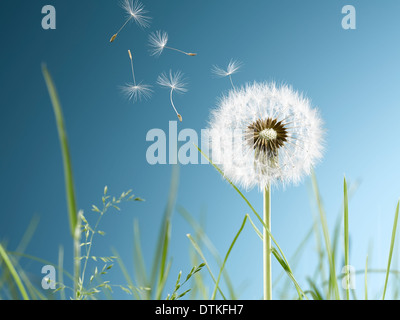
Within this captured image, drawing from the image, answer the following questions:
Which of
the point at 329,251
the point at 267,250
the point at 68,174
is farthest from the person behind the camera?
the point at 329,251

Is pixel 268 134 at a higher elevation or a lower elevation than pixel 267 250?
higher

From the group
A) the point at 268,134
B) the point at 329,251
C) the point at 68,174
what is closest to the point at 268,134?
the point at 268,134

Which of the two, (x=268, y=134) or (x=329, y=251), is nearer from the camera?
(x=329, y=251)

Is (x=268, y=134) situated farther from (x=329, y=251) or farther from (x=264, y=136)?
(x=329, y=251)

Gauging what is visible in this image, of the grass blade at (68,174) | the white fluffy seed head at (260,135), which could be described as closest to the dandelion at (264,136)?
the white fluffy seed head at (260,135)

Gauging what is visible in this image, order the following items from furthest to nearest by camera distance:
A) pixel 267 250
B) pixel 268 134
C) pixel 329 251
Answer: pixel 268 134, pixel 329 251, pixel 267 250

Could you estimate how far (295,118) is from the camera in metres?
1.18

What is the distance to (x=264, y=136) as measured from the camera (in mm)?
1023

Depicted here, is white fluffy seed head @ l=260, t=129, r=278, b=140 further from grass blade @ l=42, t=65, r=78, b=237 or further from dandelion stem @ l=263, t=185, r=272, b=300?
grass blade @ l=42, t=65, r=78, b=237

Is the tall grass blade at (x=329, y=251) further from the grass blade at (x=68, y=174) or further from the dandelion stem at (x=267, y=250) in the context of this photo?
the grass blade at (x=68, y=174)

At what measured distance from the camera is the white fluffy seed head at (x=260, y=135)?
3.51 feet

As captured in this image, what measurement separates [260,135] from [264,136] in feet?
0.05
